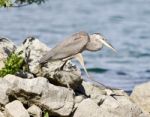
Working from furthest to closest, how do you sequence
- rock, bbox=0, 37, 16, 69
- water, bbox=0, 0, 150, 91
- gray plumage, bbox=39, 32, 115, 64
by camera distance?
water, bbox=0, 0, 150, 91 < rock, bbox=0, 37, 16, 69 < gray plumage, bbox=39, 32, 115, 64

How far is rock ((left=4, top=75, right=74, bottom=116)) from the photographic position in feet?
50.9

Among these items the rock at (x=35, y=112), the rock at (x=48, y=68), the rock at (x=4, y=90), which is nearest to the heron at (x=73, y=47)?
the rock at (x=48, y=68)

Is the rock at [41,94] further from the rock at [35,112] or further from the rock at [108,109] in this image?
the rock at [108,109]

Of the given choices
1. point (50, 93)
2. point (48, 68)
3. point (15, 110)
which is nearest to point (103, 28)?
point (48, 68)

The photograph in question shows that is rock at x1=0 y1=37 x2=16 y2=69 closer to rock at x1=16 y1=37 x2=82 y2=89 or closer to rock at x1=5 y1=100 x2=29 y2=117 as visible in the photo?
rock at x1=16 y1=37 x2=82 y2=89

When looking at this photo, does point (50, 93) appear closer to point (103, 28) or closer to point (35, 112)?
point (35, 112)

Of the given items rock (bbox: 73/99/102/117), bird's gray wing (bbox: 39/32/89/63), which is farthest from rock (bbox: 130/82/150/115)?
rock (bbox: 73/99/102/117)

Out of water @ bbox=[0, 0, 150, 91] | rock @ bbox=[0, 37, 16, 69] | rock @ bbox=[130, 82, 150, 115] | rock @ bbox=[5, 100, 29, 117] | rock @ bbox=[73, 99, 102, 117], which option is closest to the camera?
rock @ bbox=[5, 100, 29, 117]

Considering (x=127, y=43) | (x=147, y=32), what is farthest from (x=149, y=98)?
(x=147, y=32)

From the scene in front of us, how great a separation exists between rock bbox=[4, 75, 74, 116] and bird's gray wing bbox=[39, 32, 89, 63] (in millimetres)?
839

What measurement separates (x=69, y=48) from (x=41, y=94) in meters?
1.56

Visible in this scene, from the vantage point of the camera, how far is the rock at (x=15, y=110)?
15188mm

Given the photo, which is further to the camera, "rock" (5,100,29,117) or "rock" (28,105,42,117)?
"rock" (28,105,42,117)

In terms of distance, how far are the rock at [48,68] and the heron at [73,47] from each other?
0.84 ft
